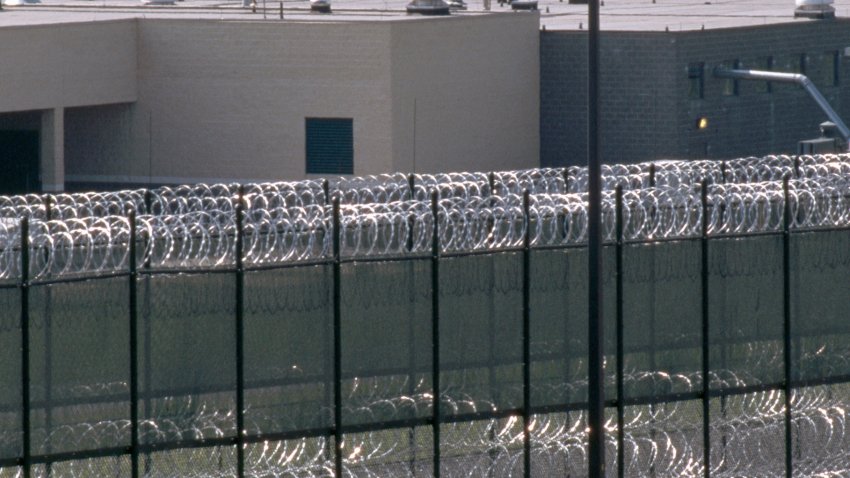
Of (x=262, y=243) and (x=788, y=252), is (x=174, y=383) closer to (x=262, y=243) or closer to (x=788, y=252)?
(x=262, y=243)

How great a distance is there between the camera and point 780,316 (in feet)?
45.9

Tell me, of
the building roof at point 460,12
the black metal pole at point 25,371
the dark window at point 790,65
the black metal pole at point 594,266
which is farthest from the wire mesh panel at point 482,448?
the dark window at point 790,65

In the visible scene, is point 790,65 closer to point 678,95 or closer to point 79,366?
point 678,95

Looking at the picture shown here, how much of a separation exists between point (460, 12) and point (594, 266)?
2886 centimetres

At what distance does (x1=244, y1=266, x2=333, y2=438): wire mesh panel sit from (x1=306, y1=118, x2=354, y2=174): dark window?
2442 cm

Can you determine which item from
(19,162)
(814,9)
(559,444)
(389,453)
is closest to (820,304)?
(559,444)

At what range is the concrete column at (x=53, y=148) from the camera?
36031 millimetres

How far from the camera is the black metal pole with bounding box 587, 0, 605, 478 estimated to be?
1120cm

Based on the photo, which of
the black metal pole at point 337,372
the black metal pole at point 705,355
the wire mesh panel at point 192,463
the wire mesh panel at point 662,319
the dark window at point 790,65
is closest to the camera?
the wire mesh panel at point 192,463

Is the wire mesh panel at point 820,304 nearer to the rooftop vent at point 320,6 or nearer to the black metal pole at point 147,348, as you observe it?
the black metal pole at point 147,348

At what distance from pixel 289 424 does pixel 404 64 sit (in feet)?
80.8

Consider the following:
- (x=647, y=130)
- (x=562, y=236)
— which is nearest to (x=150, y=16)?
(x=647, y=130)

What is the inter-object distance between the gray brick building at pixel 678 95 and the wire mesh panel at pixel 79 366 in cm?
2667

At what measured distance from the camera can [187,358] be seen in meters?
11.8
